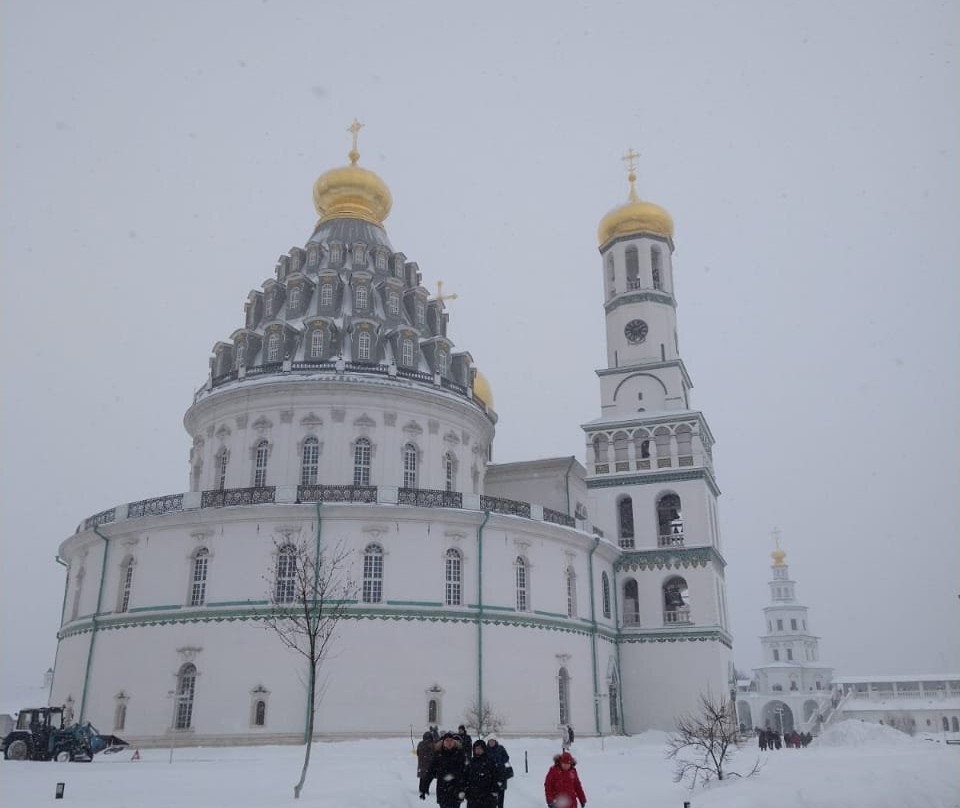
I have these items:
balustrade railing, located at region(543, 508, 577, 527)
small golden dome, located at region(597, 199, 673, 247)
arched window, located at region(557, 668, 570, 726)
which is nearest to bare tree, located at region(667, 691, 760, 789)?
arched window, located at region(557, 668, 570, 726)

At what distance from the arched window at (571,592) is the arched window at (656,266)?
18.5 meters

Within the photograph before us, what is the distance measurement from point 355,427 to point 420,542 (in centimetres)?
688

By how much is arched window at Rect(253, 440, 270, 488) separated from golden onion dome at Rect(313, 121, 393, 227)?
1470 centimetres

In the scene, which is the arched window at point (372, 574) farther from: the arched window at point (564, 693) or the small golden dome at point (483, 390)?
the small golden dome at point (483, 390)

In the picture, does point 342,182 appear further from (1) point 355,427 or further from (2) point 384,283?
(1) point 355,427

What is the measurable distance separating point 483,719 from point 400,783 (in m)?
14.5

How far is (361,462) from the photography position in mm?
38812

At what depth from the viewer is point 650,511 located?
1768 inches

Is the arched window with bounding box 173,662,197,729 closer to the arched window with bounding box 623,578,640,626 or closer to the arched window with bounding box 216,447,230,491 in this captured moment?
the arched window with bounding box 216,447,230,491

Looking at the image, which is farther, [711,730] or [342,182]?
[342,182]

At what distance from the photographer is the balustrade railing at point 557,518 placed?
39.2m

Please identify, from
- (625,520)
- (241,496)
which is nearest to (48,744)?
(241,496)

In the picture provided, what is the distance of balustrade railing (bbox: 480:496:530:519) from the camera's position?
36781 mm

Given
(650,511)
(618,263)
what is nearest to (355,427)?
(650,511)
